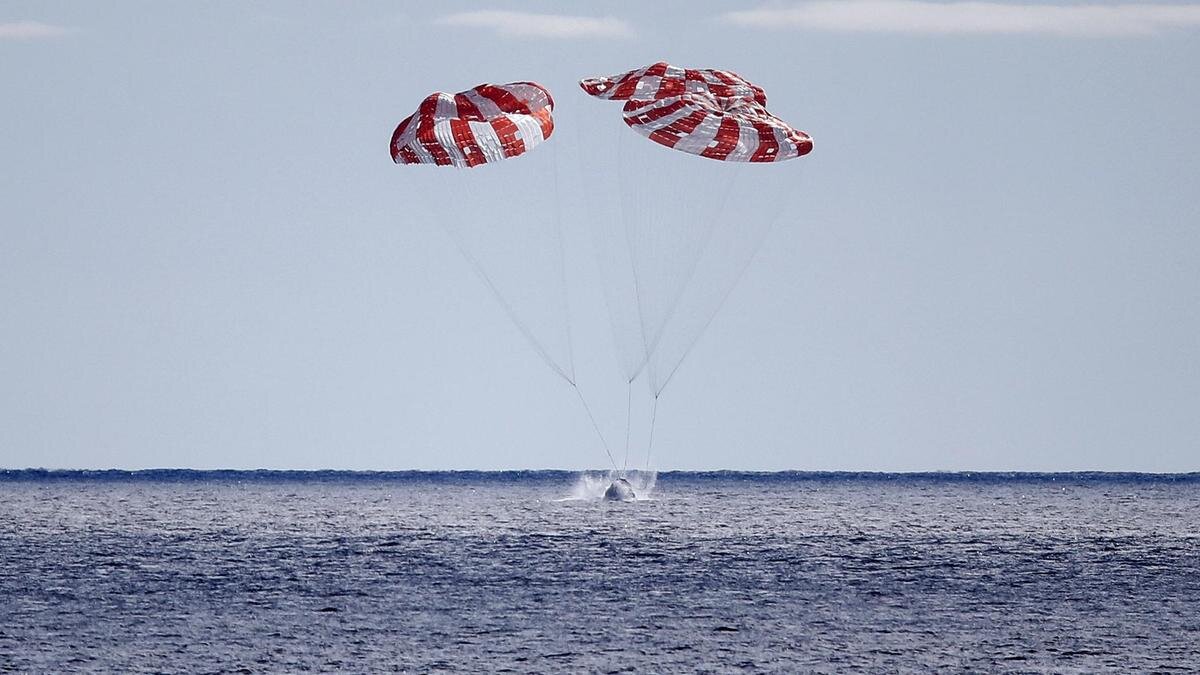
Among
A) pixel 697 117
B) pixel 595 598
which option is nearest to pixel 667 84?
pixel 697 117

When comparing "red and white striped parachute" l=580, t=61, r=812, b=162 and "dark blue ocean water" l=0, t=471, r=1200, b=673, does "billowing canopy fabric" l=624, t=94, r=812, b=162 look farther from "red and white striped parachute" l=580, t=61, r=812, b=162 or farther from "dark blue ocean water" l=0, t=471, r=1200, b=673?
"dark blue ocean water" l=0, t=471, r=1200, b=673

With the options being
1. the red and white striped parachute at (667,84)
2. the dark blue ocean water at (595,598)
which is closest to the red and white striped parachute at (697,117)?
the red and white striped parachute at (667,84)

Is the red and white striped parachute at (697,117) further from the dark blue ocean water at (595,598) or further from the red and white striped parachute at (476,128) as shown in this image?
the dark blue ocean water at (595,598)

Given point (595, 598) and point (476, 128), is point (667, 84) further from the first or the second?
point (595, 598)

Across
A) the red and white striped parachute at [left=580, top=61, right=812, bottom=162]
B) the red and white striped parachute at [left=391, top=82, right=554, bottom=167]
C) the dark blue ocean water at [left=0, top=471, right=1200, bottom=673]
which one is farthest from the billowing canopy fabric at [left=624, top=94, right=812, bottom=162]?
the dark blue ocean water at [left=0, top=471, right=1200, bottom=673]

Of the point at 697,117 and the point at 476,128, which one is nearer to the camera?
the point at 697,117

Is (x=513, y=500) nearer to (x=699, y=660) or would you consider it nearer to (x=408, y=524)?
(x=408, y=524)

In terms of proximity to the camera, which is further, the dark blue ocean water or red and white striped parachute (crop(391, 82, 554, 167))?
red and white striped parachute (crop(391, 82, 554, 167))
